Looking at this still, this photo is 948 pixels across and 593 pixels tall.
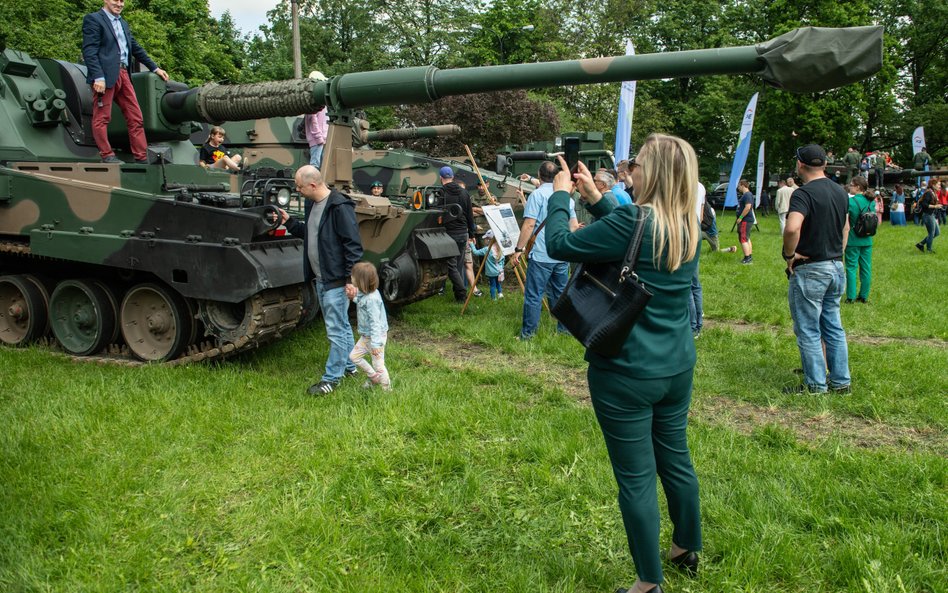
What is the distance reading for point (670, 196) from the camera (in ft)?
9.65

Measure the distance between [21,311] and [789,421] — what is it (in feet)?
23.3

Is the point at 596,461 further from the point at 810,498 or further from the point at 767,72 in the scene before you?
the point at 767,72

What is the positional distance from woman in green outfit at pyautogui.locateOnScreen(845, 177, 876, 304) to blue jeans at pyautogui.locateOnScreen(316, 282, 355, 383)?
705 cm

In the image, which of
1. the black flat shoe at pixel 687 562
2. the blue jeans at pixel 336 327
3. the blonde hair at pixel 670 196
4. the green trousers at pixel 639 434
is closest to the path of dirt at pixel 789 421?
the blue jeans at pixel 336 327

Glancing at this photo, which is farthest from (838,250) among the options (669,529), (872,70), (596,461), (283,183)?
(283,183)

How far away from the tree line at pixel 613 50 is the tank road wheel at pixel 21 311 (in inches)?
800

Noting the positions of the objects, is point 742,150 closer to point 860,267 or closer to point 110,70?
point 860,267

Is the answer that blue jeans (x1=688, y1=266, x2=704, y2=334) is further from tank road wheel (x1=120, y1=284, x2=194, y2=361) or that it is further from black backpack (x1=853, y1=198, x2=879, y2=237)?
tank road wheel (x1=120, y1=284, x2=194, y2=361)

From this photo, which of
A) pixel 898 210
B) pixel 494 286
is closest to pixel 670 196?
pixel 494 286

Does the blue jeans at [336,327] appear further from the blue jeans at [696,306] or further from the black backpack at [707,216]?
the black backpack at [707,216]

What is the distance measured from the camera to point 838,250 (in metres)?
5.88

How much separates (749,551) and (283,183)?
4.84 metres

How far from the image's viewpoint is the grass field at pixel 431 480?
11.3 feet

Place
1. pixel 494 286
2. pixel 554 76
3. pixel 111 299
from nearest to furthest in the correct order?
1. pixel 554 76
2. pixel 111 299
3. pixel 494 286
